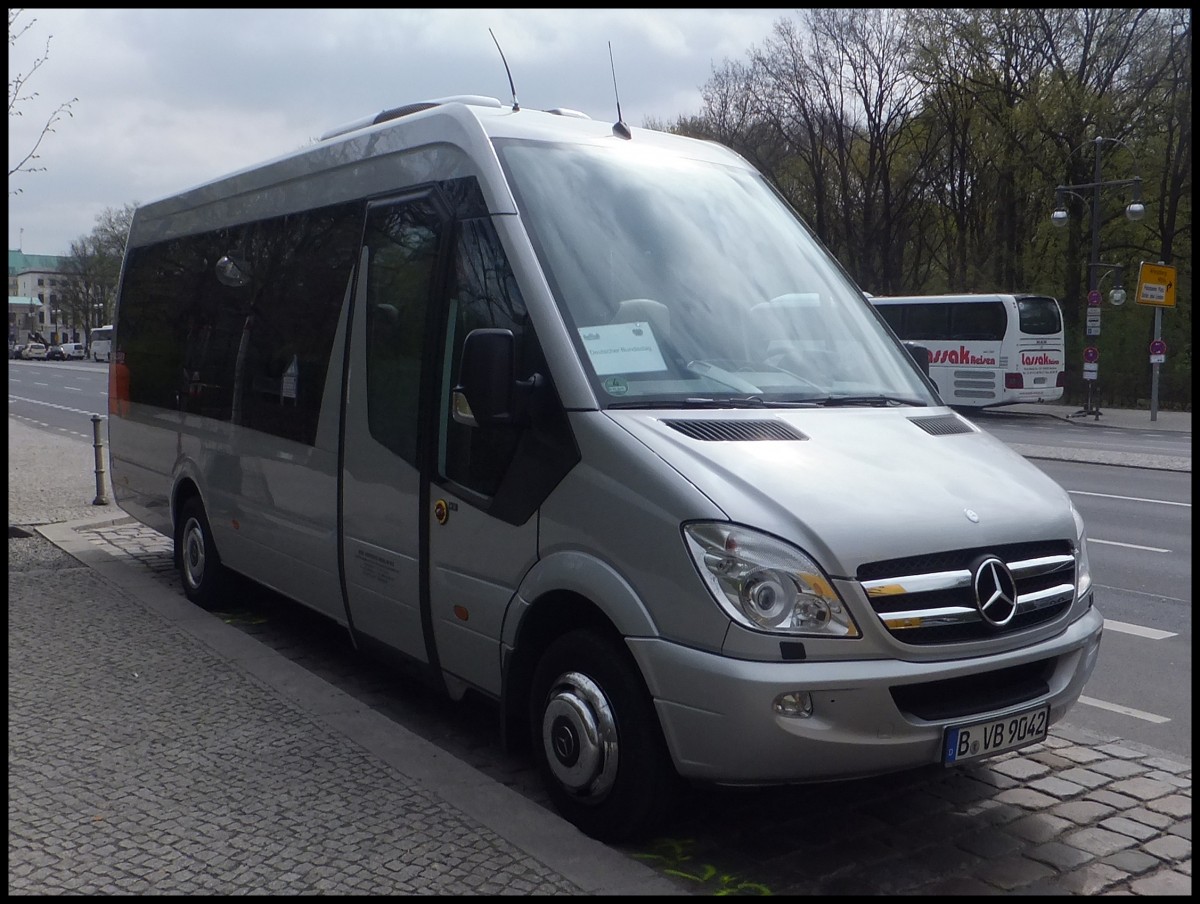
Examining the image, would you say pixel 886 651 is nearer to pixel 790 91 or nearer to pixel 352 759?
pixel 352 759

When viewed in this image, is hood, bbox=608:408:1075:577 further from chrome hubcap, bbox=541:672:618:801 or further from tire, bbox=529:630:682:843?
chrome hubcap, bbox=541:672:618:801

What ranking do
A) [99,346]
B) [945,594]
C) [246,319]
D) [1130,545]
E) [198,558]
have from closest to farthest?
[945,594], [246,319], [198,558], [1130,545], [99,346]

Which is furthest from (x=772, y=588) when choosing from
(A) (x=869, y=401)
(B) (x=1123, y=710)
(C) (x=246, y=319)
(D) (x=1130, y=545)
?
(D) (x=1130, y=545)

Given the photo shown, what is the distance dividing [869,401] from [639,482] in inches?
51.2

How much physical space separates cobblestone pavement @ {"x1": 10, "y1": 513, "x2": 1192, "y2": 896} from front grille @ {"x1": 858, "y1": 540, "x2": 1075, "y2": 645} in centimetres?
82

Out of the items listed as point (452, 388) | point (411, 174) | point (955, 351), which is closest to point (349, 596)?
point (452, 388)

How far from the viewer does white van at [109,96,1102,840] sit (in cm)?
378

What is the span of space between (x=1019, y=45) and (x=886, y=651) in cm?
4214

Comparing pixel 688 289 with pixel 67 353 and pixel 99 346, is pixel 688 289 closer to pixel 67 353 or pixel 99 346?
pixel 99 346

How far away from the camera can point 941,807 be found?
462cm

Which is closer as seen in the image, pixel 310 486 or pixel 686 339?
pixel 686 339

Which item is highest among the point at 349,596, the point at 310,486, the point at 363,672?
the point at 310,486

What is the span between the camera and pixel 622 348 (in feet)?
14.8

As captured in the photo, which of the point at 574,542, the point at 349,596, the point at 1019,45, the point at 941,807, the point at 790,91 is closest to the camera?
the point at 574,542
